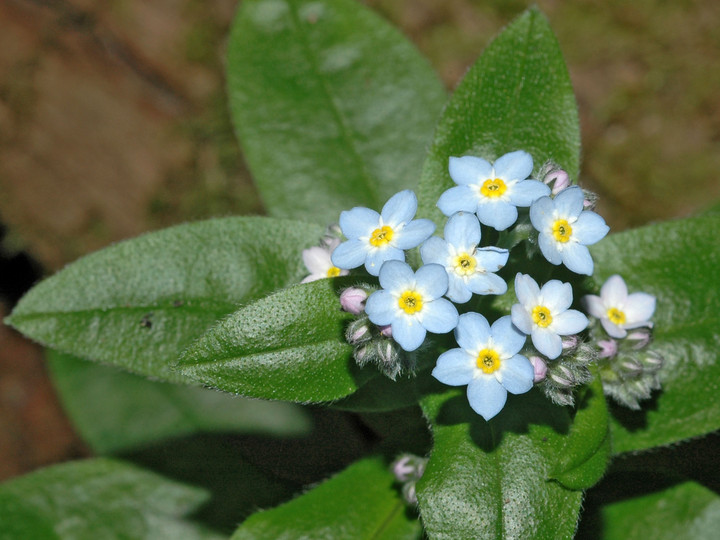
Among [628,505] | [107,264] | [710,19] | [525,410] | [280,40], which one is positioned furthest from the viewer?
[710,19]

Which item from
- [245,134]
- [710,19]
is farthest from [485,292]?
[710,19]

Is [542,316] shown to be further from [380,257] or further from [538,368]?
[380,257]

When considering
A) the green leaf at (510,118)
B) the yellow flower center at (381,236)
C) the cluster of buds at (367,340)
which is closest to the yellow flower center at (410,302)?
the cluster of buds at (367,340)

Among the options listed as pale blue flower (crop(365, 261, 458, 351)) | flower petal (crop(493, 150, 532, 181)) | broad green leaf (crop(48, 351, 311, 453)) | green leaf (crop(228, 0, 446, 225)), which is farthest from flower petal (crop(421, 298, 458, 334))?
broad green leaf (crop(48, 351, 311, 453))

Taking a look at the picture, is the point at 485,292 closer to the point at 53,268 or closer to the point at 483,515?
the point at 483,515

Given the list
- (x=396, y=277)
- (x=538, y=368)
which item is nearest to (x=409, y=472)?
(x=538, y=368)
